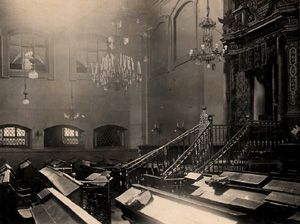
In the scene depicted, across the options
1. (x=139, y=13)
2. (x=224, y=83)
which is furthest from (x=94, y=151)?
(x=224, y=83)

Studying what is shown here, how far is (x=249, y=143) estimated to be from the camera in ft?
32.4

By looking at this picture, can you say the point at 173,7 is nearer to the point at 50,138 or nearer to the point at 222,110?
the point at 222,110

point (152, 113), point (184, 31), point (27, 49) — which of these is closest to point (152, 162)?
point (184, 31)

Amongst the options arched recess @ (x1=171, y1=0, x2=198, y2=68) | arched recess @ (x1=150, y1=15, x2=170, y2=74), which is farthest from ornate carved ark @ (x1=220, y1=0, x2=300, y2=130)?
arched recess @ (x1=150, y1=15, x2=170, y2=74)

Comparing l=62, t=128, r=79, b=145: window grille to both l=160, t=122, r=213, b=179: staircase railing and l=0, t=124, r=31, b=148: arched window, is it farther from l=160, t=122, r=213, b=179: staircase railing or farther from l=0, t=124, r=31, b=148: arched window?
l=160, t=122, r=213, b=179: staircase railing

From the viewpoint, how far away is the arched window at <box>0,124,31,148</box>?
16969 millimetres

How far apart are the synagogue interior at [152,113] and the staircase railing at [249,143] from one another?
A: 1.3 inches

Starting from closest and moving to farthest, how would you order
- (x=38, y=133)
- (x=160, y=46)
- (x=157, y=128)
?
1. (x=157, y=128)
2. (x=38, y=133)
3. (x=160, y=46)

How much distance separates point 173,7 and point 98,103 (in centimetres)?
527

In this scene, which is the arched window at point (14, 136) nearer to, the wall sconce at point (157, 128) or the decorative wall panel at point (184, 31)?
the wall sconce at point (157, 128)

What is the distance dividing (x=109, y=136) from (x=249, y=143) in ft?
31.5

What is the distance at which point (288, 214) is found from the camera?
15.7ft

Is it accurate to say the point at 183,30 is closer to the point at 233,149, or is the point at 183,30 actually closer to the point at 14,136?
the point at 233,149

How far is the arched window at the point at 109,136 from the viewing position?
1834 centimetres
